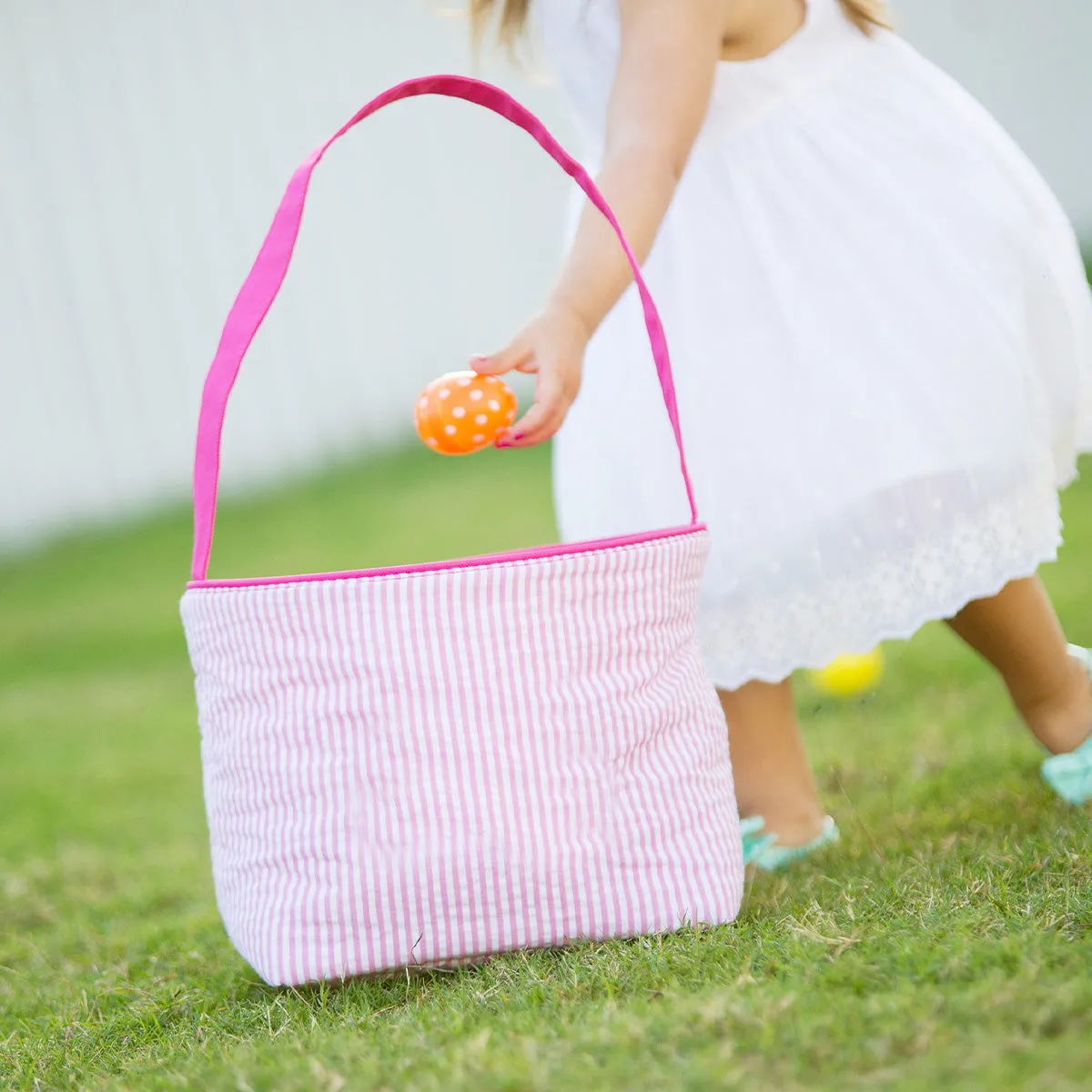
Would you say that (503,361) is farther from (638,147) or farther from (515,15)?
(515,15)

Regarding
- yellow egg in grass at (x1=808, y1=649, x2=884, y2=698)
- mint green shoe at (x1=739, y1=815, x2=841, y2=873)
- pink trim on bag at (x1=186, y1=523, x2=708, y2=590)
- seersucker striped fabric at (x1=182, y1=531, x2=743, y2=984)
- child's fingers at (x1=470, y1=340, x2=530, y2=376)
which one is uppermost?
child's fingers at (x1=470, y1=340, x2=530, y2=376)

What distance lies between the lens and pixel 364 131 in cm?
500

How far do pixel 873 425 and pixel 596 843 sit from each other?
19.0 inches

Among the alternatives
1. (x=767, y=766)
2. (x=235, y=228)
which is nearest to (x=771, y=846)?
(x=767, y=766)

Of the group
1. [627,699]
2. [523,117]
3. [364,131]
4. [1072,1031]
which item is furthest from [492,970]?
[364,131]

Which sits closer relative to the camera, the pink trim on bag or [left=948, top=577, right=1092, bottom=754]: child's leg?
the pink trim on bag

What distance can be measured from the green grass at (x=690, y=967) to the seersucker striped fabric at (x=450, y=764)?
0.04 meters

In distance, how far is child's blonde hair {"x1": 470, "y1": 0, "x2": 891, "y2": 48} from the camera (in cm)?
135

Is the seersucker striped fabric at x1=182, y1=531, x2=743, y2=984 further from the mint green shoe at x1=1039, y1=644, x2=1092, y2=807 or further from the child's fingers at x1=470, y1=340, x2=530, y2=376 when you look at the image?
the mint green shoe at x1=1039, y1=644, x2=1092, y2=807

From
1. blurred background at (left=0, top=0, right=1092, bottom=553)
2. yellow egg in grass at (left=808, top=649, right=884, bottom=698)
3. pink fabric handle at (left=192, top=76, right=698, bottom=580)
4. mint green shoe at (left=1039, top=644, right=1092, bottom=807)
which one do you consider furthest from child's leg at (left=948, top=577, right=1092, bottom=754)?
blurred background at (left=0, top=0, right=1092, bottom=553)

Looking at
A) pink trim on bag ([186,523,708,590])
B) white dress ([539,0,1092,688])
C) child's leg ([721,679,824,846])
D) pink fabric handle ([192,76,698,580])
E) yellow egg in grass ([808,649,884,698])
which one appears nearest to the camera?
pink trim on bag ([186,523,708,590])

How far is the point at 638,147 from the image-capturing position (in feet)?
3.67

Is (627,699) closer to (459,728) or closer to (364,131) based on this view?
(459,728)

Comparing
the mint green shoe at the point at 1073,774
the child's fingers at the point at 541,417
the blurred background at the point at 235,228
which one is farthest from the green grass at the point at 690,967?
the blurred background at the point at 235,228
